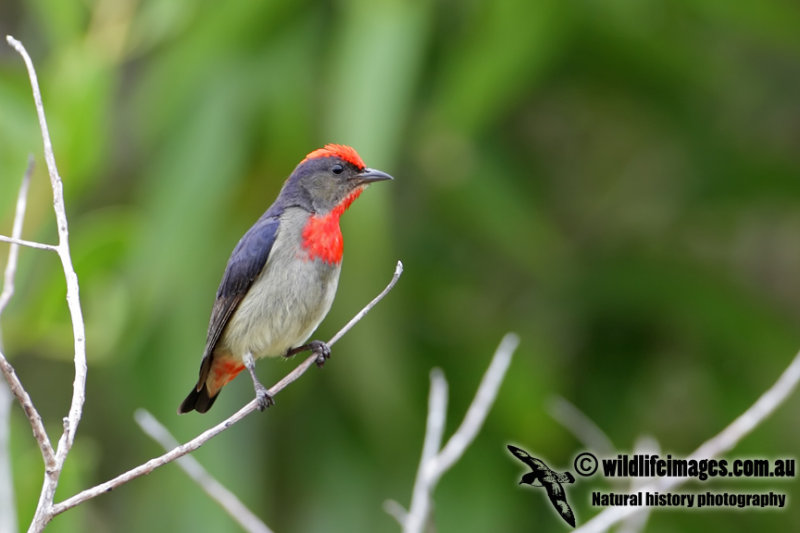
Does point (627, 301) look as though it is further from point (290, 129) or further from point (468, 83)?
point (290, 129)

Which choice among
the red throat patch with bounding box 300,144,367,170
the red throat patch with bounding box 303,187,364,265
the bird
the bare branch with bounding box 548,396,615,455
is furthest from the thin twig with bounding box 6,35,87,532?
the bare branch with bounding box 548,396,615,455

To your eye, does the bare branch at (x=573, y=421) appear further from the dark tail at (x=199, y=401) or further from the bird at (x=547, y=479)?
the dark tail at (x=199, y=401)

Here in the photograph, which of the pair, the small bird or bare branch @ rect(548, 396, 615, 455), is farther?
bare branch @ rect(548, 396, 615, 455)

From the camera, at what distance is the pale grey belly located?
2.96 meters

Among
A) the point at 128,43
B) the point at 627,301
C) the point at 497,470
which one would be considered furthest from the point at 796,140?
the point at 128,43

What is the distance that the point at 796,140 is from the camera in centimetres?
597

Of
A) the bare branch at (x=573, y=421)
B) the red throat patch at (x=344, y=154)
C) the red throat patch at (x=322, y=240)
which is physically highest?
the red throat patch at (x=344, y=154)

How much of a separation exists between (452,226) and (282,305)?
2.38 m

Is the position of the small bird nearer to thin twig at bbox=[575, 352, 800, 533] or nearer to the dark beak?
the dark beak

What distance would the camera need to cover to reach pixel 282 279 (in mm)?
3000

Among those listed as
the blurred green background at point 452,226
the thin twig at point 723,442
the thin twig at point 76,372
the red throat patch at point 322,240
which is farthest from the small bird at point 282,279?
the blurred green background at point 452,226

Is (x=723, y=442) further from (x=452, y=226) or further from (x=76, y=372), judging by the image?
(x=452, y=226)

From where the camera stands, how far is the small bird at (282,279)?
2.89 metres

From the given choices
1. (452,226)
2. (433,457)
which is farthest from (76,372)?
(452,226)
